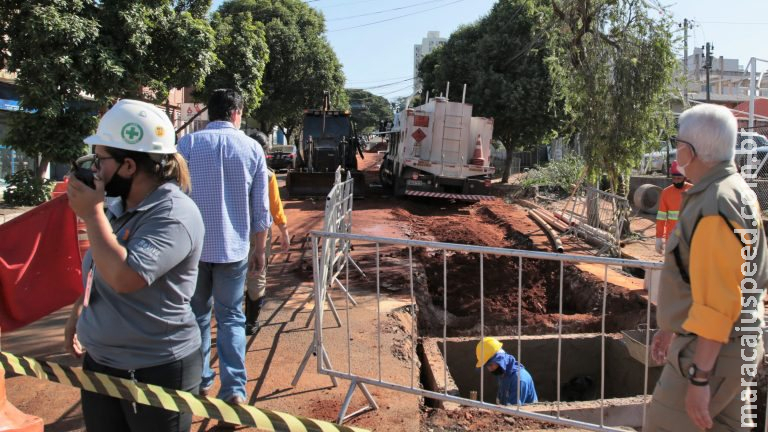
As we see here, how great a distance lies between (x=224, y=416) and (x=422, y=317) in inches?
219

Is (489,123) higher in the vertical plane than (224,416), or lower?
higher

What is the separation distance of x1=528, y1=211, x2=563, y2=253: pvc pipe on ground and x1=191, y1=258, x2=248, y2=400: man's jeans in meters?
7.03

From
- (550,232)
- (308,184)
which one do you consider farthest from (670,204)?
(308,184)

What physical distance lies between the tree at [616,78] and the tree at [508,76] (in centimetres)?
1028

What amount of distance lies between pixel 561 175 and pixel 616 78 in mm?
9353

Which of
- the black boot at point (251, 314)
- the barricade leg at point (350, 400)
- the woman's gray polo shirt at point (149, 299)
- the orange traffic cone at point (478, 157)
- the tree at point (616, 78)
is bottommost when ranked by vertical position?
the barricade leg at point (350, 400)

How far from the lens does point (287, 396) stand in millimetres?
3961

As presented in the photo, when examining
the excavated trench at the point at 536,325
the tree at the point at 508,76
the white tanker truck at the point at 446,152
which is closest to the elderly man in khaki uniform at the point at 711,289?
the excavated trench at the point at 536,325

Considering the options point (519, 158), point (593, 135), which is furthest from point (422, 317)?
point (519, 158)

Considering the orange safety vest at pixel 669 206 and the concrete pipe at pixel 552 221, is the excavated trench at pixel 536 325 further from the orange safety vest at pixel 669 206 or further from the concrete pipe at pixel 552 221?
the concrete pipe at pixel 552 221

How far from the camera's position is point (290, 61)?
101 ft

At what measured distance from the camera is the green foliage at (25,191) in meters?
13.4

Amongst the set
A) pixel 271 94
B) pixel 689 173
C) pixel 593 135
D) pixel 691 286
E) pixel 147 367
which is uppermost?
pixel 271 94

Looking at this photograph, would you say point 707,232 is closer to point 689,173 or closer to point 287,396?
point 689,173
